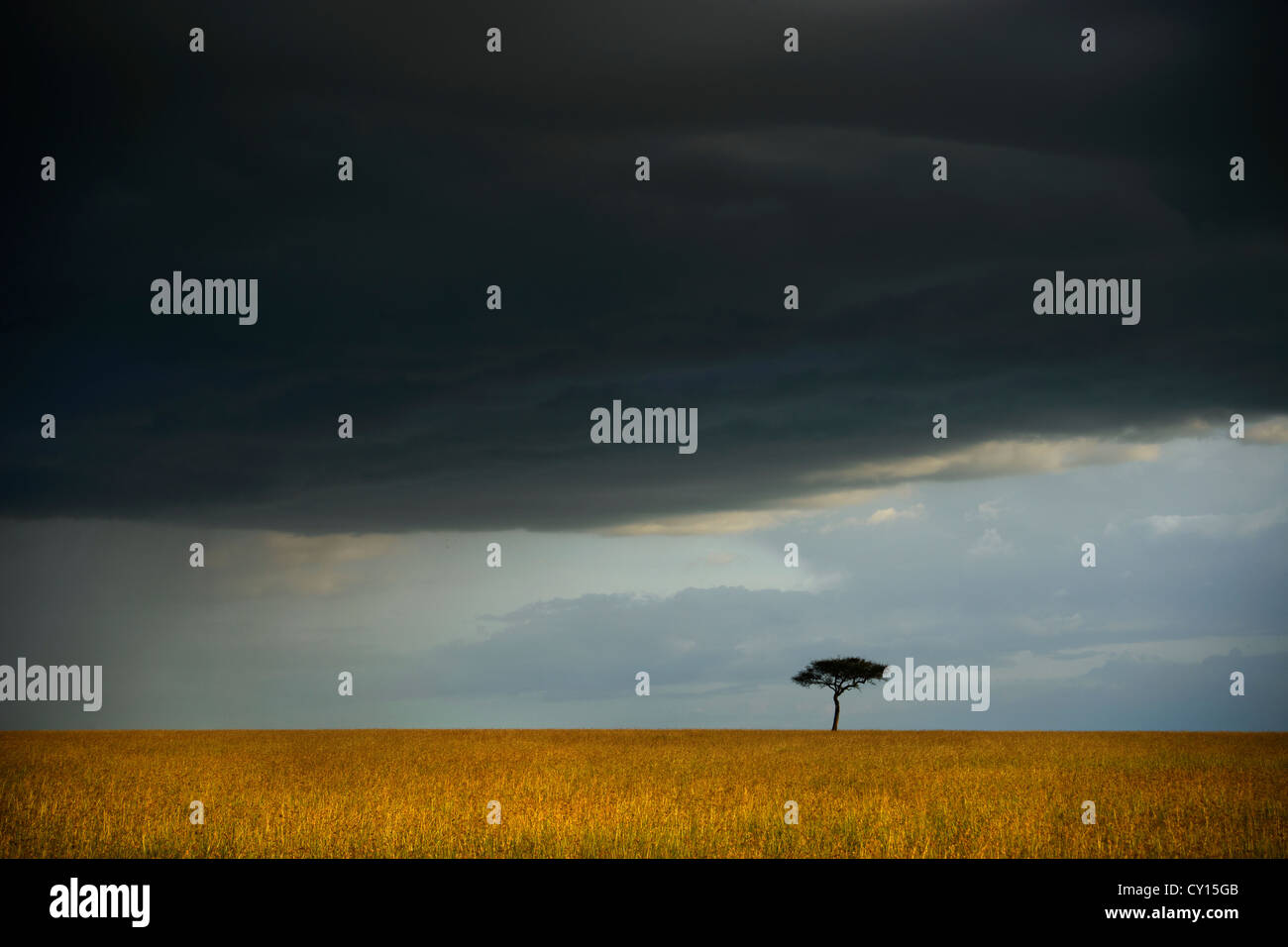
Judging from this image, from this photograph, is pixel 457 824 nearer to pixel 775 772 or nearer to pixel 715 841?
pixel 715 841

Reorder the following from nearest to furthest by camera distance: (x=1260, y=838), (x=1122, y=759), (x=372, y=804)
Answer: (x=1260, y=838)
(x=372, y=804)
(x=1122, y=759)

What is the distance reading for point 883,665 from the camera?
276 ft

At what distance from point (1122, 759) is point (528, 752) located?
26.9 metres

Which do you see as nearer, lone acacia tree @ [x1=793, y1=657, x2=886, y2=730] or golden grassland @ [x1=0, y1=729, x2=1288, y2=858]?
golden grassland @ [x1=0, y1=729, x2=1288, y2=858]

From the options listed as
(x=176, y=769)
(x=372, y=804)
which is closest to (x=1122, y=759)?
(x=372, y=804)

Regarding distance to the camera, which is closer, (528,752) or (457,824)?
(457,824)

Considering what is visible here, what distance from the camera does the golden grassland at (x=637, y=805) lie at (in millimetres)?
21547

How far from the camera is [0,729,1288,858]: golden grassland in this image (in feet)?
70.7

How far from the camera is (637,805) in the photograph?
25.7 metres

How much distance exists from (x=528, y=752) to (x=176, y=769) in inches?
656

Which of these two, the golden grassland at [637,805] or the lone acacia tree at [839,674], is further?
the lone acacia tree at [839,674]

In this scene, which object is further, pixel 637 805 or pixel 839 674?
pixel 839 674
